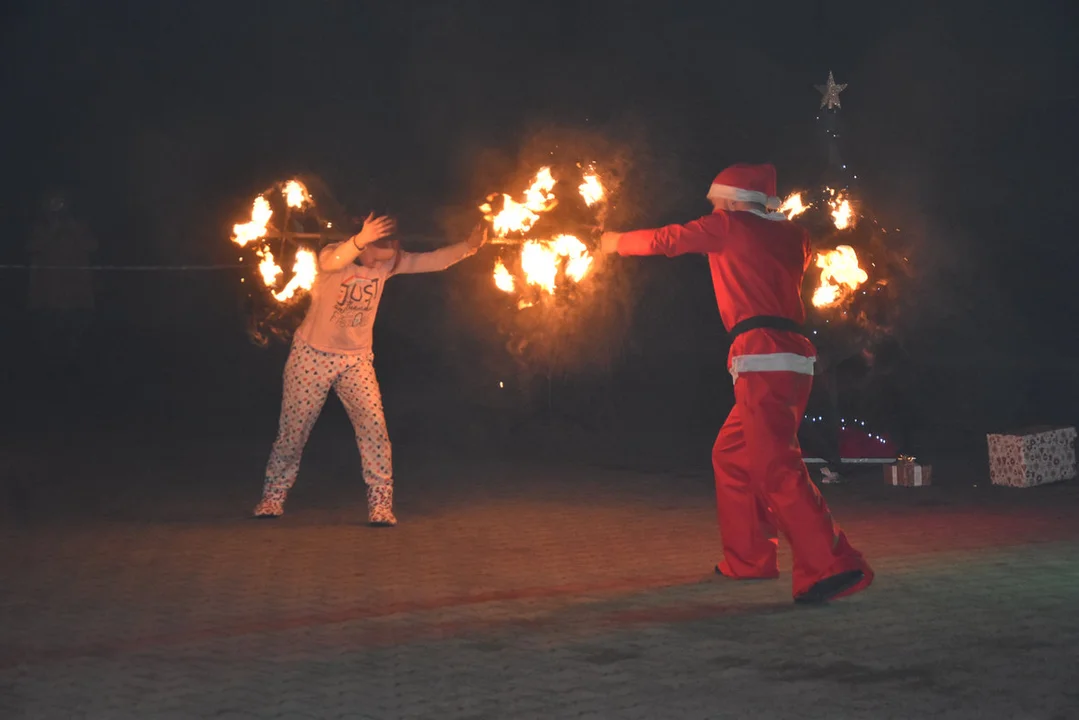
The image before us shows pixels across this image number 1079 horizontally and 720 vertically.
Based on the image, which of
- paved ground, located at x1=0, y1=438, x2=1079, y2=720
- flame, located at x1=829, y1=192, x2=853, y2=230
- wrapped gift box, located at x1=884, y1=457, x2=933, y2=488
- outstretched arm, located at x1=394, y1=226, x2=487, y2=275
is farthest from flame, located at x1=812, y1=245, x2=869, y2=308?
outstretched arm, located at x1=394, y1=226, x2=487, y2=275

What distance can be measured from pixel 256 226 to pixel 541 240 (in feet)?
7.22

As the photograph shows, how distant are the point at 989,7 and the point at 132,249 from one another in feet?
49.4

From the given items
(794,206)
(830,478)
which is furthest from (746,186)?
(830,478)

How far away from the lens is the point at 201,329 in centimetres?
2647

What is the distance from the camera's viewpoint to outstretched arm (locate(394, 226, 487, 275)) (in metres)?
9.27

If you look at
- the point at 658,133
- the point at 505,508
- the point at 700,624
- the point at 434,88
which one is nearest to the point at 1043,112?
the point at 658,133

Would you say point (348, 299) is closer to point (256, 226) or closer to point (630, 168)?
point (256, 226)

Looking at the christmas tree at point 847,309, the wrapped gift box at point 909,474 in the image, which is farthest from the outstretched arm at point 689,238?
the wrapped gift box at point 909,474

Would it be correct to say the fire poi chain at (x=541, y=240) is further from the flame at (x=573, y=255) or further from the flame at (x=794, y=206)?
the flame at (x=794, y=206)

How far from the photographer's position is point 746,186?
7.88 meters

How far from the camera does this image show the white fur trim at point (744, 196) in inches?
310

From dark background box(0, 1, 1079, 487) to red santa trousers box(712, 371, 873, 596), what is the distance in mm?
7330

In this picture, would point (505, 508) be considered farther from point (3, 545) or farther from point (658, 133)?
point (658, 133)

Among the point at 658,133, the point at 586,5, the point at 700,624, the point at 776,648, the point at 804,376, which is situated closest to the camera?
the point at 776,648
